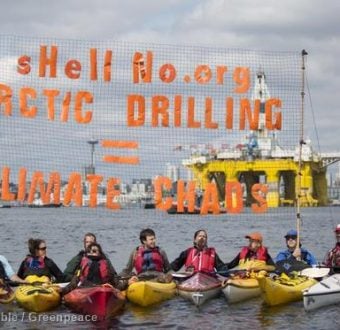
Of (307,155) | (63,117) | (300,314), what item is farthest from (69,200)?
(307,155)

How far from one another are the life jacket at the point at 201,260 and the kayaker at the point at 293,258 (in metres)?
1.65

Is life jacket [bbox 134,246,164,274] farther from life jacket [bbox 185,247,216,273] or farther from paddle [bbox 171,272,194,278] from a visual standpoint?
life jacket [bbox 185,247,216,273]

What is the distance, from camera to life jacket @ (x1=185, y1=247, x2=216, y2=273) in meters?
20.1

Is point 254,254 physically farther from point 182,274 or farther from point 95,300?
point 95,300

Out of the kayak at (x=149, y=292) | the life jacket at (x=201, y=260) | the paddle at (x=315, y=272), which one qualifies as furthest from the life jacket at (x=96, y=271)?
the paddle at (x=315, y=272)

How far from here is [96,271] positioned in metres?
17.8

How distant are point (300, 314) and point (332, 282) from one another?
3.93 feet

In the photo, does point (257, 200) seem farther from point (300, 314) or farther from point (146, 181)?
point (300, 314)

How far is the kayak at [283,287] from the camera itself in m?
18.9

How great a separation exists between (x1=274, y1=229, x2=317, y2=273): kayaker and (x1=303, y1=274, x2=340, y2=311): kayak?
1204mm

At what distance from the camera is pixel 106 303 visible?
56.6 feet

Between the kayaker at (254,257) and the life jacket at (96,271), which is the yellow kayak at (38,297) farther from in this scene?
the kayaker at (254,257)

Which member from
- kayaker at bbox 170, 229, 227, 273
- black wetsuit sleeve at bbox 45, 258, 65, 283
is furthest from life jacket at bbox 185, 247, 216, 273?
black wetsuit sleeve at bbox 45, 258, 65, 283

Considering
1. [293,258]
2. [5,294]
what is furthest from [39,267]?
[293,258]
